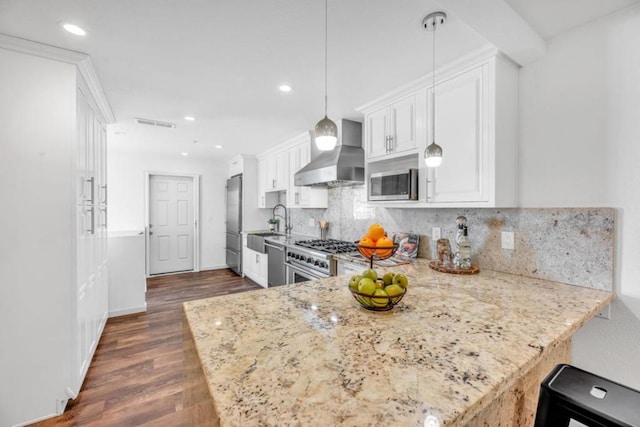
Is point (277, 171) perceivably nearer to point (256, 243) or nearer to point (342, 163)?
point (256, 243)

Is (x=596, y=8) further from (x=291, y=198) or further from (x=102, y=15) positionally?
(x=291, y=198)

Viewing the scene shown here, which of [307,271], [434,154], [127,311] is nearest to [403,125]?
[434,154]

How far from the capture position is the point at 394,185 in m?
2.34

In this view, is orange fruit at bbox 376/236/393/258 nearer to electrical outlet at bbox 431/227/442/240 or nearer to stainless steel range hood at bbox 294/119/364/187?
electrical outlet at bbox 431/227/442/240

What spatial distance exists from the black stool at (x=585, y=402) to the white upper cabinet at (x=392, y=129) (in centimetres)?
169

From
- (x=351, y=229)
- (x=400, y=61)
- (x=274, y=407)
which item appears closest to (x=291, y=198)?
(x=351, y=229)

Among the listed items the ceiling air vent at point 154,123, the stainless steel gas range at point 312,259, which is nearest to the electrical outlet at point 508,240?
the stainless steel gas range at point 312,259

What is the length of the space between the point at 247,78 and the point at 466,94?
1.63 metres

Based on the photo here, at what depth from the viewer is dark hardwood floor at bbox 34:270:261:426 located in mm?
1826

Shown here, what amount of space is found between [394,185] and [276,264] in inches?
83.5

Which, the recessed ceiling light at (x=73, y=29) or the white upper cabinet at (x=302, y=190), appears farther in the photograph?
the white upper cabinet at (x=302, y=190)

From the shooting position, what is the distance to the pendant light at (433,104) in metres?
1.48

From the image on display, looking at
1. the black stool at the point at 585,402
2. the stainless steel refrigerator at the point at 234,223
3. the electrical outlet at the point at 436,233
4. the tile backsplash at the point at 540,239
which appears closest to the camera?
the black stool at the point at 585,402

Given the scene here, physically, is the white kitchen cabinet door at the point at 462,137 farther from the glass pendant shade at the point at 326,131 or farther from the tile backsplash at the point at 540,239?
the glass pendant shade at the point at 326,131
